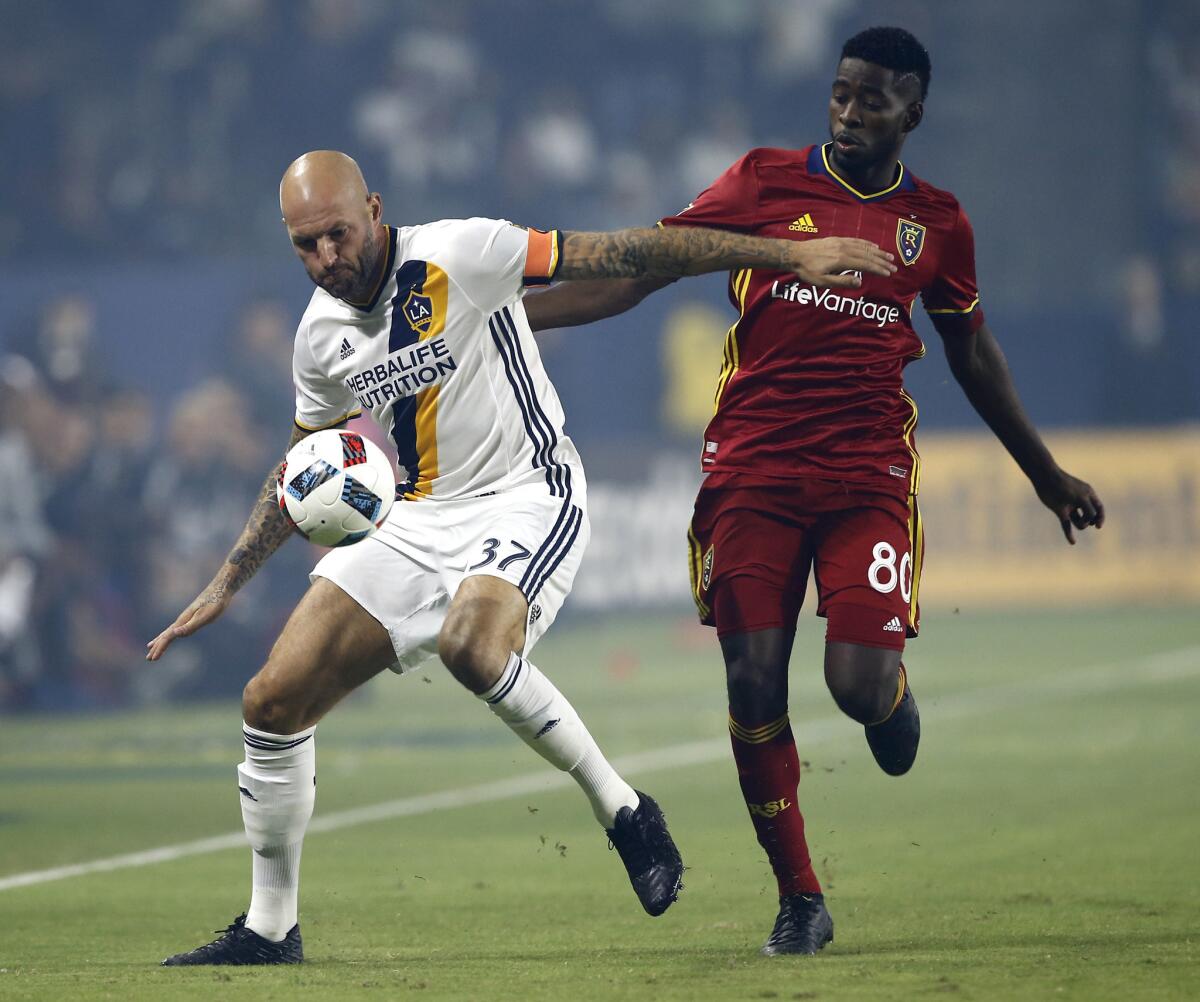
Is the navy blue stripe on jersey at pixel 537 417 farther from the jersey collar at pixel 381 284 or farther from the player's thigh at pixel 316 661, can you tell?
the player's thigh at pixel 316 661

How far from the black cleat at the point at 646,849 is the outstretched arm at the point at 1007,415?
1.50 meters

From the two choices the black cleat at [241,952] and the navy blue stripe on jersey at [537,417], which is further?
the navy blue stripe on jersey at [537,417]

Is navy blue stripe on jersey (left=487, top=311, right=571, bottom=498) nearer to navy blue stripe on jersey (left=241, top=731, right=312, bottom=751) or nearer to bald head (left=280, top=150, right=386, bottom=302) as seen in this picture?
bald head (left=280, top=150, right=386, bottom=302)

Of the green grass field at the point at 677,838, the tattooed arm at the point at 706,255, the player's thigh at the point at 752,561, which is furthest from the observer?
the player's thigh at the point at 752,561

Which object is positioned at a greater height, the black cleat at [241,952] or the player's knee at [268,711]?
the player's knee at [268,711]

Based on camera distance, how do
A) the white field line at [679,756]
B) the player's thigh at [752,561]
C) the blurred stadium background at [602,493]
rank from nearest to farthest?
1. the player's thigh at [752,561]
2. the blurred stadium background at [602,493]
3. the white field line at [679,756]

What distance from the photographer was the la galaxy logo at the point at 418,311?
5730mm

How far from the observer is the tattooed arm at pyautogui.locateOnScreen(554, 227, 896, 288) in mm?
5336

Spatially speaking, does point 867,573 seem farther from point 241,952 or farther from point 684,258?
point 241,952

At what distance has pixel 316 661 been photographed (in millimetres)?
5516

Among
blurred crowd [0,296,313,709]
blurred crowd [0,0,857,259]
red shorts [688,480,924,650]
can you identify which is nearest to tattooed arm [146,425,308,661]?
red shorts [688,480,924,650]

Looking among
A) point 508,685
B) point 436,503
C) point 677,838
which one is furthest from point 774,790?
point 677,838

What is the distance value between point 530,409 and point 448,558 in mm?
496

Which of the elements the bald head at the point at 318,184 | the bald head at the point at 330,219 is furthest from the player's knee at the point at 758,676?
the bald head at the point at 318,184
